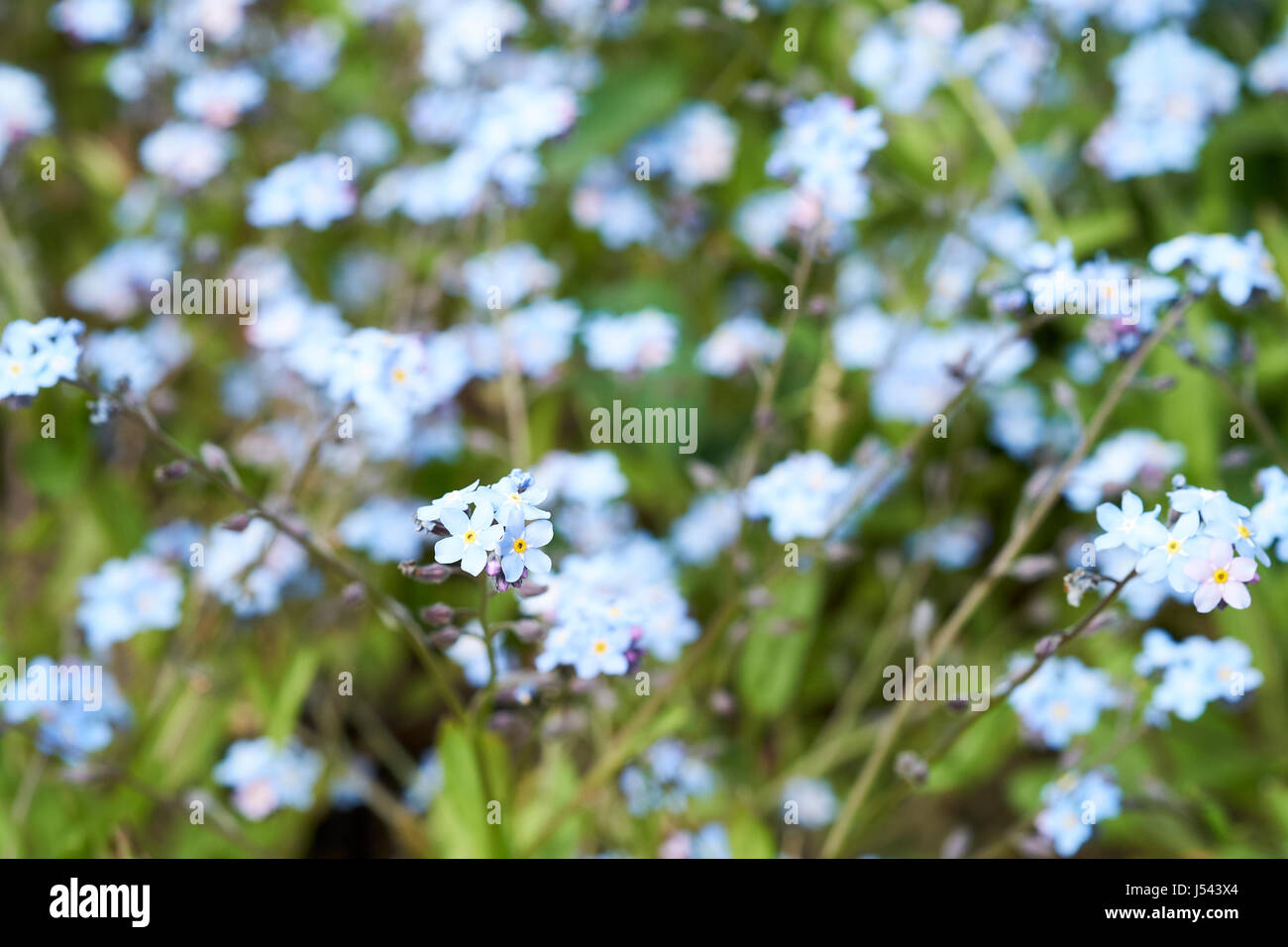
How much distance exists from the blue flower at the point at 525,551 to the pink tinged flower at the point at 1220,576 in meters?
0.79

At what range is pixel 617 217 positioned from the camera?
3176 mm

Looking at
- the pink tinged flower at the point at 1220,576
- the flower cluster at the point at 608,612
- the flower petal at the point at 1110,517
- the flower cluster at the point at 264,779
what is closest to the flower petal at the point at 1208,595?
the pink tinged flower at the point at 1220,576

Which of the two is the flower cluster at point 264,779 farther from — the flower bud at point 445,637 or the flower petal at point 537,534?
the flower petal at point 537,534

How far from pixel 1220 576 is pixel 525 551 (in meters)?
0.87

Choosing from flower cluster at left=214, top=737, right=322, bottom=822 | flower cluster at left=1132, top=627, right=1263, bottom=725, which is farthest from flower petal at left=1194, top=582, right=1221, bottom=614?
flower cluster at left=214, top=737, right=322, bottom=822

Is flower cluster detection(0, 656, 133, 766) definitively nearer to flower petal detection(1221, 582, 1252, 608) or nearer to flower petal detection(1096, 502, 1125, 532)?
flower petal detection(1096, 502, 1125, 532)

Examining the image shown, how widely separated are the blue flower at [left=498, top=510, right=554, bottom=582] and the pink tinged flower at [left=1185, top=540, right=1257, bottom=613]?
0.79m

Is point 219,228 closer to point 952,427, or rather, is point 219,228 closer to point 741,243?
point 741,243

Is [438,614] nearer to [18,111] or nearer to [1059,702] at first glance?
[1059,702]

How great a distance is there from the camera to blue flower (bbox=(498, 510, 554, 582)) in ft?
4.93

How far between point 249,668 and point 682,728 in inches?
36.5

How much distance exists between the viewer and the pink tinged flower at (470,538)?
4.82 ft
